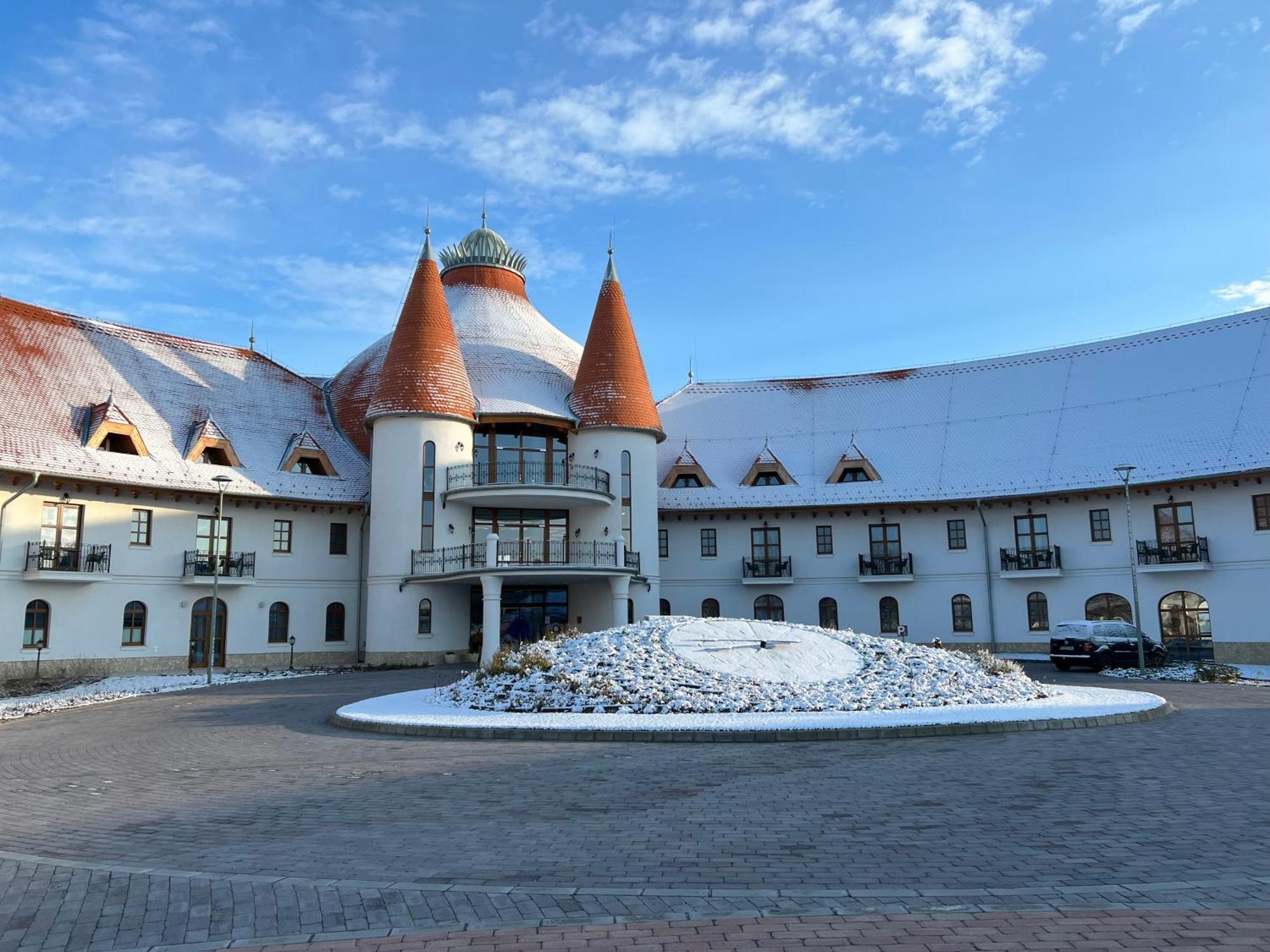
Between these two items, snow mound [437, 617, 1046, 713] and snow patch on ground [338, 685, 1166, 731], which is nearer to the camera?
snow patch on ground [338, 685, 1166, 731]

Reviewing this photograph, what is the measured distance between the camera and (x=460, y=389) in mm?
36219

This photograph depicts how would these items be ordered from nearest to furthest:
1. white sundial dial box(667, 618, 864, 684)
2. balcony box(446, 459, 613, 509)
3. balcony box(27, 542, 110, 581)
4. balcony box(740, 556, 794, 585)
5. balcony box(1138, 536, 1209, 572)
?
1. white sundial dial box(667, 618, 864, 684)
2. balcony box(27, 542, 110, 581)
3. balcony box(1138, 536, 1209, 572)
4. balcony box(446, 459, 613, 509)
5. balcony box(740, 556, 794, 585)

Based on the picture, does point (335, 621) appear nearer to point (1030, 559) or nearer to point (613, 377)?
point (613, 377)

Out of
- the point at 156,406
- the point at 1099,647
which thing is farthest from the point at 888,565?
the point at 156,406

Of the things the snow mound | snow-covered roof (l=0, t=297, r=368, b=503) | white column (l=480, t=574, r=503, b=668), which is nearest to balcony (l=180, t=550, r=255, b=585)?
snow-covered roof (l=0, t=297, r=368, b=503)

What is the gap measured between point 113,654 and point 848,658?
73.9ft

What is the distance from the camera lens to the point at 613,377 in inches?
1516

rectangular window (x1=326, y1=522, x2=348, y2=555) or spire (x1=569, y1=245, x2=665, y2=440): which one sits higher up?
spire (x1=569, y1=245, x2=665, y2=440)

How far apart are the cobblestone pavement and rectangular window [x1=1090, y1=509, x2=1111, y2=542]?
23.3m

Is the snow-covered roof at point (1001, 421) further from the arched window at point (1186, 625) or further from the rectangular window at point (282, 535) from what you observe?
the rectangular window at point (282, 535)

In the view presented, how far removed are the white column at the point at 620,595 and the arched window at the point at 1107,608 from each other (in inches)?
628

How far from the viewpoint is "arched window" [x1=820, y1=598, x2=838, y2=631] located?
40344mm

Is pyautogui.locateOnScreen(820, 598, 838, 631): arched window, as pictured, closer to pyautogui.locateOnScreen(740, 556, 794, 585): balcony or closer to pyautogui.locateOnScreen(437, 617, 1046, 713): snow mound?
pyautogui.locateOnScreen(740, 556, 794, 585): balcony

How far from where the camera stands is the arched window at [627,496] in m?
37.6
